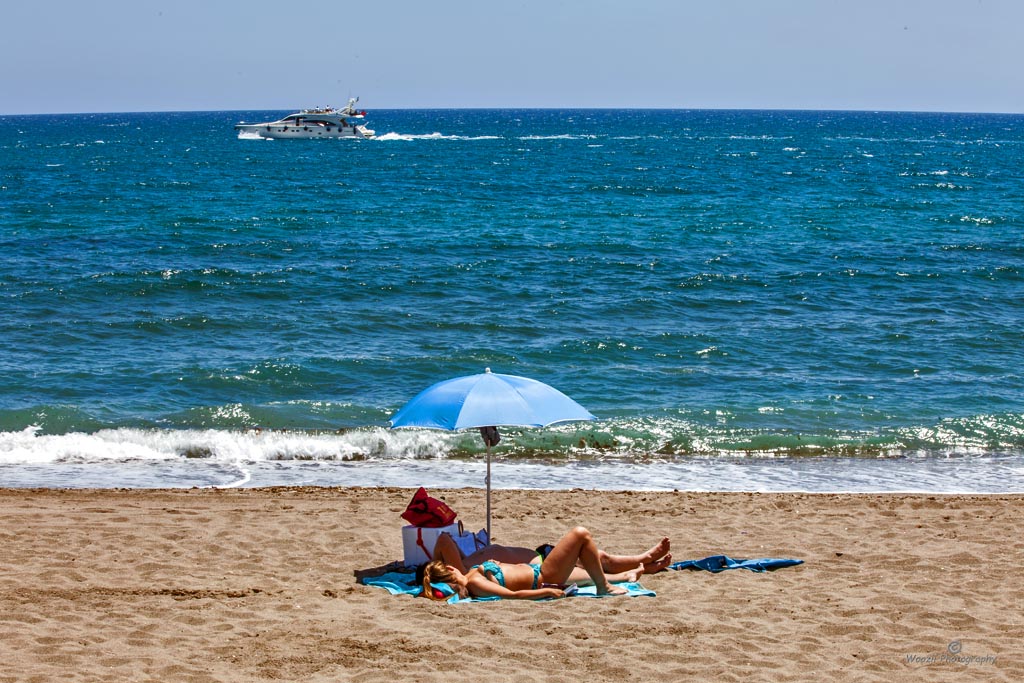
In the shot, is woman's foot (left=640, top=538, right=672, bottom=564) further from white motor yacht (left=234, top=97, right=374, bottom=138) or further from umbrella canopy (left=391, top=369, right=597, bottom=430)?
white motor yacht (left=234, top=97, right=374, bottom=138)

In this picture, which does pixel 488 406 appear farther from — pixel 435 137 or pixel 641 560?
pixel 435 137

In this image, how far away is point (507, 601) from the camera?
24.8 feet

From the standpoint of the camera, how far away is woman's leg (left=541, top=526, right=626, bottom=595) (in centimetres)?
770

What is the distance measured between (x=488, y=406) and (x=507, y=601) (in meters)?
1.42

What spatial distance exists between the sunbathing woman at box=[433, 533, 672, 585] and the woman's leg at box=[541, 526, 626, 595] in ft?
0.42

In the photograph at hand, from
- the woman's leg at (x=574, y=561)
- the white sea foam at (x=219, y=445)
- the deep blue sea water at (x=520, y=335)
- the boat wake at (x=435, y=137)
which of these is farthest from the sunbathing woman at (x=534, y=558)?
the boat wake at (x=435, y=137)

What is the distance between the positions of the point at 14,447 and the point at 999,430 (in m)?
12.8

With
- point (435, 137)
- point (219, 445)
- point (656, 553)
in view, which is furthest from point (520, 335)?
point (435, 137)

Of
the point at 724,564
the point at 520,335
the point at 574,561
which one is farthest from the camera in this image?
the point at 520,335

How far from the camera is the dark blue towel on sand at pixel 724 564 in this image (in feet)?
27.5

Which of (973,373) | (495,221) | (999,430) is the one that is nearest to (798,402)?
(999,430)
